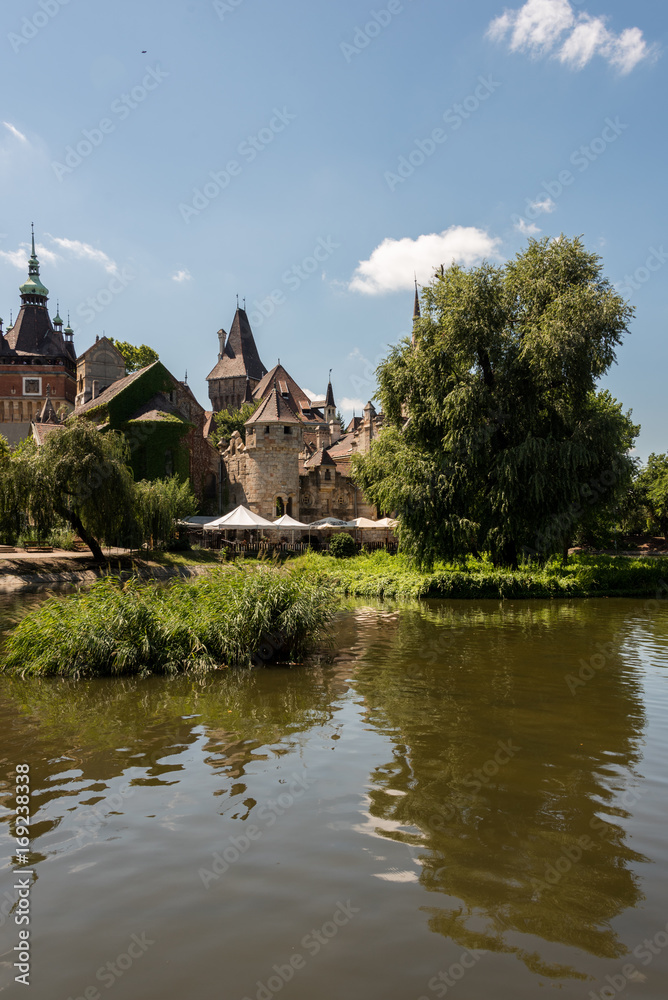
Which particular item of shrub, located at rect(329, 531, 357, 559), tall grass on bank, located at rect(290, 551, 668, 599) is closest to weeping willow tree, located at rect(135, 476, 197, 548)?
shrub, located at rect(329, 531, 357, 559)

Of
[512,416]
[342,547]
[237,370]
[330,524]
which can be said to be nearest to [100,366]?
[237,370]

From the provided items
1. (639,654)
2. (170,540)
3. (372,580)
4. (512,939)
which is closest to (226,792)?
(512,939)

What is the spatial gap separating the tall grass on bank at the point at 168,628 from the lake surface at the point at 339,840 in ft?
2.05

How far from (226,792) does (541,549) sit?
19000 mm

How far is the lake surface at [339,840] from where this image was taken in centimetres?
335

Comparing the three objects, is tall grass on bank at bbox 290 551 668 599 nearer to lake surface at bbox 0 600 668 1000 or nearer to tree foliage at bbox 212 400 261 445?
lake surface at bbox 0 600 668 1000

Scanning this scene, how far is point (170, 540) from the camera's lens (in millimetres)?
34688

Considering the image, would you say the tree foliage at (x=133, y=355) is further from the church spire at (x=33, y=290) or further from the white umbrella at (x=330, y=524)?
the white umbrella at (x=330, y=524)

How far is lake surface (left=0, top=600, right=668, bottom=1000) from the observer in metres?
3.35

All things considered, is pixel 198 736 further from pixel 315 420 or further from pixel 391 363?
pixel 315 420

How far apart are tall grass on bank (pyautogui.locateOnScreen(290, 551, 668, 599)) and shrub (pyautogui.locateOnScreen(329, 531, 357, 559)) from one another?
362 inches

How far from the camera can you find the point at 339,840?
15.4 feet

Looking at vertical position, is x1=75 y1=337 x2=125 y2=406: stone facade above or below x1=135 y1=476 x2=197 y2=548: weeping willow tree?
above

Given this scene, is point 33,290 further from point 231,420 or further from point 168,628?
point 168,628
